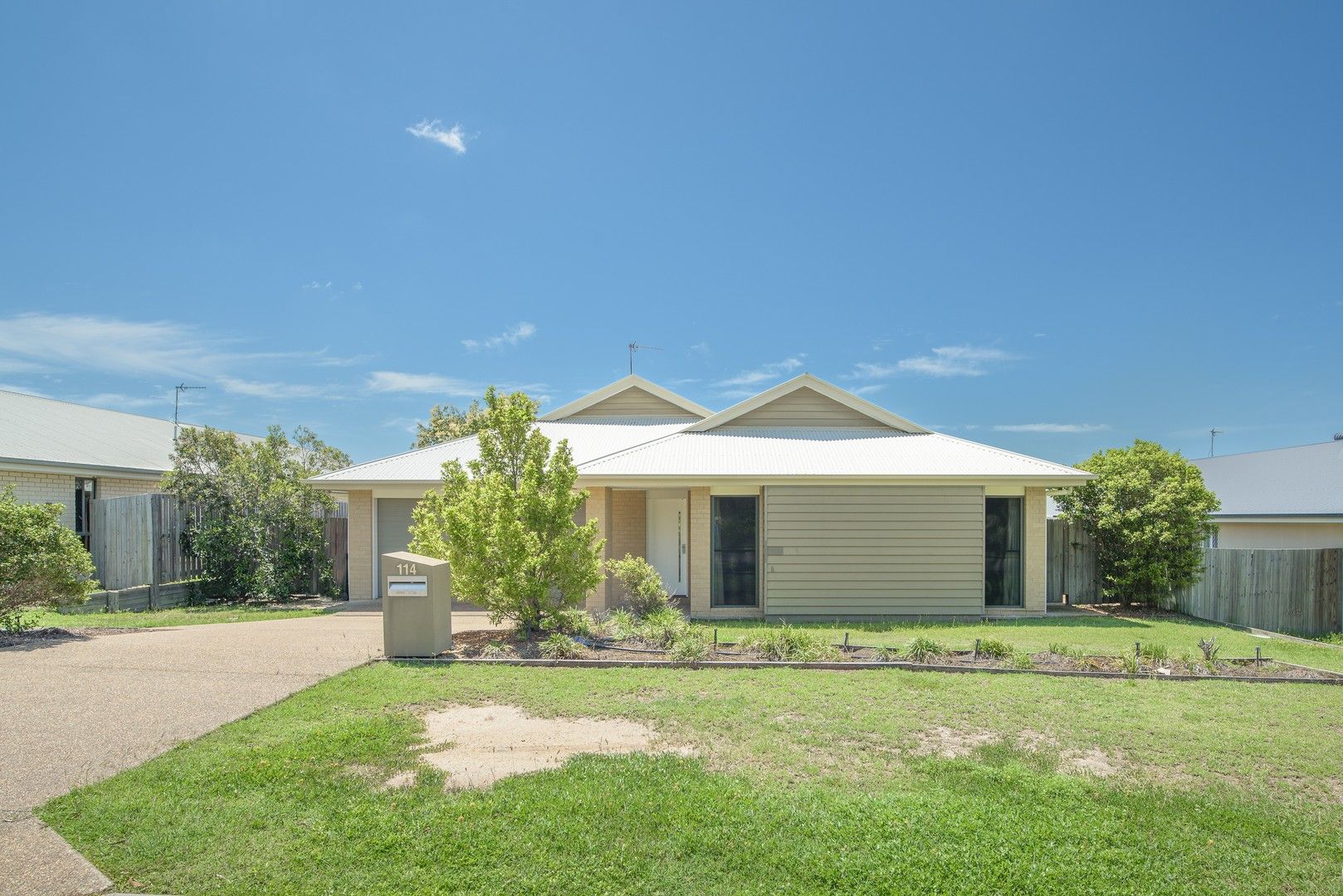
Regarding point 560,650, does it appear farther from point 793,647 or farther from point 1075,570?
point 1075,570

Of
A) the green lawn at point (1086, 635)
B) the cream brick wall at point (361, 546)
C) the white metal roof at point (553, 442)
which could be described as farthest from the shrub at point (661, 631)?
the cream brick wall at point (361, 546)

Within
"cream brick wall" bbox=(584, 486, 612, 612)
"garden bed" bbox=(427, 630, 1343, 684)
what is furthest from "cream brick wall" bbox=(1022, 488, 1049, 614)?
"cream brick wall" bbox=(584, 486, 612, 612)

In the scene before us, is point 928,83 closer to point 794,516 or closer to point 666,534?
point 794,516

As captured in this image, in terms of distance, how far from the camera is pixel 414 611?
8828mm

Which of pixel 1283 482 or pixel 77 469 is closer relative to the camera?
pixel 77 469

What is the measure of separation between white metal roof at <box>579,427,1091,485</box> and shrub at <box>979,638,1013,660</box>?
14.3 feet

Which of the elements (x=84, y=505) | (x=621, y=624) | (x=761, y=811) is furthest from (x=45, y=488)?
(x=761, y=811)

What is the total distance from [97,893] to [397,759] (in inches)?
75.1

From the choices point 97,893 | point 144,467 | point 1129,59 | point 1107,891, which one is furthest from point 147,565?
point 1129,59

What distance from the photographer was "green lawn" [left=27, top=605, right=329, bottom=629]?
39.4 ft

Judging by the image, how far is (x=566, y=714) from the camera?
21.6ft

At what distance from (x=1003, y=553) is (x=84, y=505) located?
67.6ft

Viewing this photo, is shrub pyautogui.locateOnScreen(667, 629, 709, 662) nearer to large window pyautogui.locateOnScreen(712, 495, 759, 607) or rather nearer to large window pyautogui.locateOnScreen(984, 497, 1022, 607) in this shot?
large window pyautogui.locateOnScreen(712, 495, 759, 607)

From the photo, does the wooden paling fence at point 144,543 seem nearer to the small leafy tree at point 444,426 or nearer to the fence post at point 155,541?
the fence post at point 155,541
